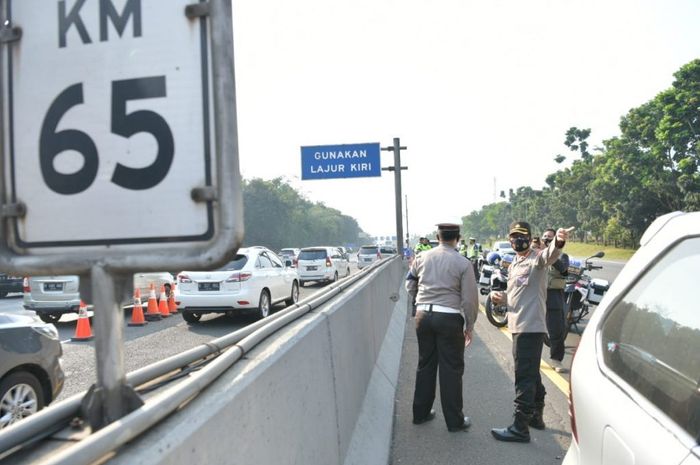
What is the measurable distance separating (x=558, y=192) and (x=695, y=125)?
44.2 meters

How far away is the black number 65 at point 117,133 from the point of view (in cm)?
131

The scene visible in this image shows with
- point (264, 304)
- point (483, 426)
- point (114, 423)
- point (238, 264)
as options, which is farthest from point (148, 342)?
point (114, 423)

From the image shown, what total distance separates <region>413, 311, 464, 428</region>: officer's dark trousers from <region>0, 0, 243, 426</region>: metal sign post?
3805mm

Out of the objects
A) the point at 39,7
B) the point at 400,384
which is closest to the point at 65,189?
the point at 39,7

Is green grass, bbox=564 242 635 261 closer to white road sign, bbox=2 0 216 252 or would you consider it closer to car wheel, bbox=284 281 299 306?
car wheel, bbox=284 281 299 306

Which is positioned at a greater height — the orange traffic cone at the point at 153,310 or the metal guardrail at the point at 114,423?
the metal guardrail at the point at 114,423

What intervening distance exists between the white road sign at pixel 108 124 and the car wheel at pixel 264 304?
35.6 ft

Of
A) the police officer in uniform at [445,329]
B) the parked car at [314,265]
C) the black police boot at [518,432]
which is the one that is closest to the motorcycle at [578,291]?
the police officer in uniform at [445,329]

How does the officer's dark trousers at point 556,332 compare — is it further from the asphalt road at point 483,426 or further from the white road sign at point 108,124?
the white road sign at point 108,124

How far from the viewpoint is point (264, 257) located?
513 inches

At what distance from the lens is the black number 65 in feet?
4.30

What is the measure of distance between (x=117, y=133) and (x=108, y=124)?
0.04m

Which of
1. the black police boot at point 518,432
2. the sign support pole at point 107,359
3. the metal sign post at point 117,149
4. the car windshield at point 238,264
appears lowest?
the black police boot at point 518,432

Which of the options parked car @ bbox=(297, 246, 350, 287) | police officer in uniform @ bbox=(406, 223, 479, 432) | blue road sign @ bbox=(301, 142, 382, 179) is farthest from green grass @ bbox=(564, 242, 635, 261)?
police officer in uniform @ bbox=(406, 223, 479, 432)
